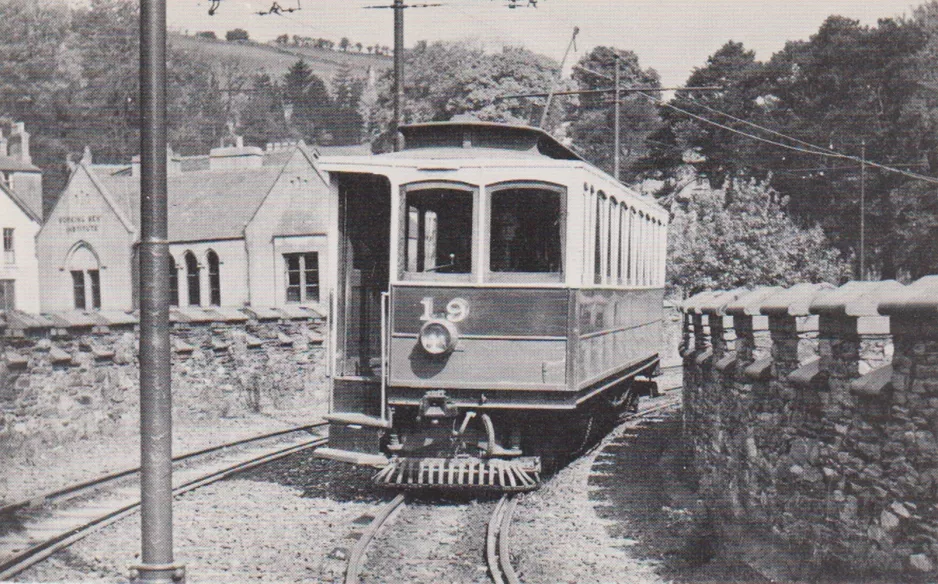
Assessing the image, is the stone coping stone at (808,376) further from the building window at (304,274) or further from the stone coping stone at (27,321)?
the building window at (304,274)

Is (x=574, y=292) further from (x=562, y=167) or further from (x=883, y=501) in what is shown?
(x=883, y=501)

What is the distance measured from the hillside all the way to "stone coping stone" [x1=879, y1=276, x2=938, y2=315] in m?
108

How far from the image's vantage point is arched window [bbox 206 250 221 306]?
145 ft

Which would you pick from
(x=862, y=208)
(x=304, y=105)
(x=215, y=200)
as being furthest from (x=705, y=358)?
(x=304, y=105)

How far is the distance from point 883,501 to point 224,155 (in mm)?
45848

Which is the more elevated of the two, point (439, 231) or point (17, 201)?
point (17, 201)

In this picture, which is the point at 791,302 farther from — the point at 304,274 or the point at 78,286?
the point at 78,286

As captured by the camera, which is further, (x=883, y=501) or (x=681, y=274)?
(x=681, y=274)

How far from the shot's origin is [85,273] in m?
47.9

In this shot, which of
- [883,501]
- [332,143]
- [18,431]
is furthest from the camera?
[332,143]

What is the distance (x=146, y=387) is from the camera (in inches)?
221

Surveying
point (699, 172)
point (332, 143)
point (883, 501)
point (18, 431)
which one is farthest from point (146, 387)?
point (332, 143)

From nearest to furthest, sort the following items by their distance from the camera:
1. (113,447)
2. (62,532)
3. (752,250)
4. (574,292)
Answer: (62,532), (574,292), (113,447), (752,250)

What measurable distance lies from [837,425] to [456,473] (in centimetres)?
438
